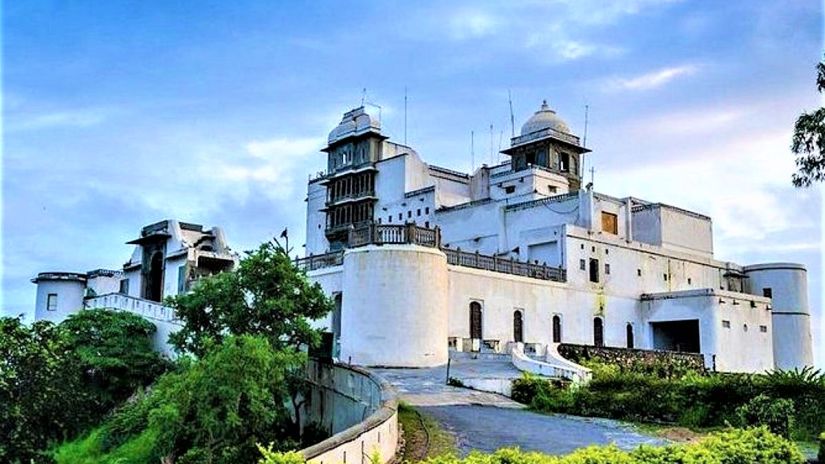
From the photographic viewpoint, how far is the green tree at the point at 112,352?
3569cm

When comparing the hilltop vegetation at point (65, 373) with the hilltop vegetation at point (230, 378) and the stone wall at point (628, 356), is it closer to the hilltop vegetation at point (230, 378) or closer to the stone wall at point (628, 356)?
the hilltop vegetation at point (230, 378)

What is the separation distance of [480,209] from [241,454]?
2852 cm

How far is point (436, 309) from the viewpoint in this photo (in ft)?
106

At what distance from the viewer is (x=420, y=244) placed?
32906 millimetres

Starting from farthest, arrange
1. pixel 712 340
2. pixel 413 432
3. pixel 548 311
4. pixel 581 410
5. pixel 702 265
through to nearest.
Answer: pixel 702 265, pixel 712 340, pixel 548 311, pixel 581 410, pixel 413 432

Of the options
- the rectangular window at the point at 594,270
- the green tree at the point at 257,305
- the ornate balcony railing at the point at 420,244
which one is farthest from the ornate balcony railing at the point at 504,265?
the green tree at the point at 257,305

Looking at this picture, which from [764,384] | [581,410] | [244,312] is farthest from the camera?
[244,312]

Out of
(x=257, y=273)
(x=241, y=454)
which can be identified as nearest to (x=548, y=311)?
(x=257, y=273)

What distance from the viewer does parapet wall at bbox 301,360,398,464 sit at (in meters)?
11.3

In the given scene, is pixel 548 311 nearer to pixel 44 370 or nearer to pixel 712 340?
pixel 712 340

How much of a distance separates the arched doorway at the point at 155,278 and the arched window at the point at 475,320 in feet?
61.2

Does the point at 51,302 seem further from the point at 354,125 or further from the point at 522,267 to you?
the point at 522,267

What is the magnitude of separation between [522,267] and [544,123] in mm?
17615

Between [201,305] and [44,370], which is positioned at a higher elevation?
[201,305]
